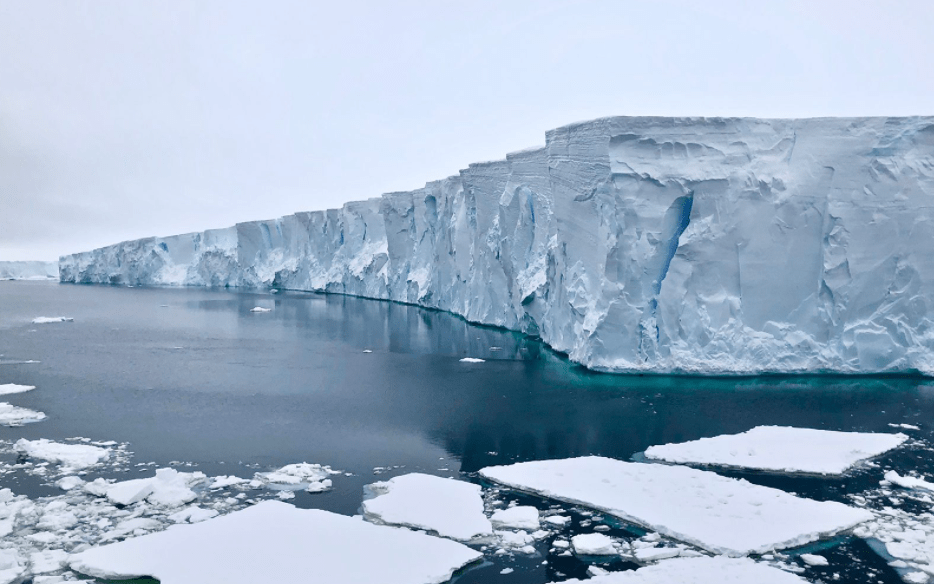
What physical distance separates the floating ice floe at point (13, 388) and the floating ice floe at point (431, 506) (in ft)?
26.0

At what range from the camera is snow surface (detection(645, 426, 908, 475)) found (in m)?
7.96

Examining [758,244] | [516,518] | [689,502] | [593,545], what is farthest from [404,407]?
[758,244]

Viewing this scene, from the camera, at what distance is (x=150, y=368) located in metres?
14.3

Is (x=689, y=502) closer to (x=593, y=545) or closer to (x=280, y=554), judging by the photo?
(x=593, y=545)

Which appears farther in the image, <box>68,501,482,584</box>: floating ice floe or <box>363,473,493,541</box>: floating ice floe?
<box>363,473,493,541</box>: floating ice floe

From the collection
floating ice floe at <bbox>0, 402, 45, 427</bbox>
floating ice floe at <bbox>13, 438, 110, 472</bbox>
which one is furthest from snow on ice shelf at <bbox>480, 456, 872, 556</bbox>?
floating ice floe at <bbox>0, 402, 45, 427</bbox>

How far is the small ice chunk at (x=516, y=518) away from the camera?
6156mm

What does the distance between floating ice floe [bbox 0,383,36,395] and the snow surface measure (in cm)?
1005

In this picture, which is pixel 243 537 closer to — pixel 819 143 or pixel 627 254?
pixel 627 254

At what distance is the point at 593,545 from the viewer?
571 centimetres

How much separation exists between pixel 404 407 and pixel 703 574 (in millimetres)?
6277

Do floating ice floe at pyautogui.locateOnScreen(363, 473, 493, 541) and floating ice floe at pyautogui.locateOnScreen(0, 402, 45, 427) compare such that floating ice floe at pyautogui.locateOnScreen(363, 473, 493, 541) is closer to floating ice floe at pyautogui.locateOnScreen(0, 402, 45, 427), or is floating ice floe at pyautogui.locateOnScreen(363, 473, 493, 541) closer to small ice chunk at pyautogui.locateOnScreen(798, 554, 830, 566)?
small ice chunk at pyautogui.locateOnScreen(798, 554, 830, 566)

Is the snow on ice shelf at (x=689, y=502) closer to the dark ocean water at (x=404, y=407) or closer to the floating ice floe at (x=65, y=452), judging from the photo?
the dark ocean water at (x=404, y=407)

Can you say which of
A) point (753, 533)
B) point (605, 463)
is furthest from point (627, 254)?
point (753, 533)
